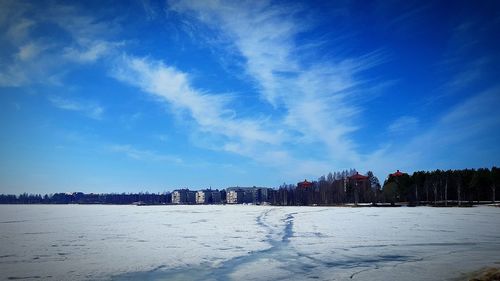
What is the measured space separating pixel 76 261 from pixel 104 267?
1.57 metres

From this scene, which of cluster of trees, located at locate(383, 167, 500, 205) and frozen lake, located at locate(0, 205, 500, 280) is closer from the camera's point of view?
frozen lake, located at locate(0, 205, 500, 280)

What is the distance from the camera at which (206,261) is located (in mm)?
13602

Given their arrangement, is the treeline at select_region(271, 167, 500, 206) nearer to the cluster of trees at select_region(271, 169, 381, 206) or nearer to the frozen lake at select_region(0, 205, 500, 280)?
the cluster of trees at select_region(271, 169, 381, 206)

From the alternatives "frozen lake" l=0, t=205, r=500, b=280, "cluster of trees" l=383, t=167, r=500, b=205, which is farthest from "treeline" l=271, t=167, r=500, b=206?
"frozen lake" l=0, t=205, r=500, b=280

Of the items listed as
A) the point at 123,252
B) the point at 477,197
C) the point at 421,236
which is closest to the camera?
the point at 123,252

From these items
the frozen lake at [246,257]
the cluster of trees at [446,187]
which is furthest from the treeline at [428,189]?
the frozen lake at [246,257]

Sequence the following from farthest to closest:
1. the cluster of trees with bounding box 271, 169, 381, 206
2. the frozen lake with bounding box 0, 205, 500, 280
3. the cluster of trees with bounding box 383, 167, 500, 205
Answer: the cluster of trees with bounding box 271, 169, 381, 206 → the cluster of trees with bounding box 383, 167, 500, 205 → the frozen lake with bounding box 0, 205, 500, 280

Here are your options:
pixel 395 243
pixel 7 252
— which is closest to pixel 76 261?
pixel 7 252

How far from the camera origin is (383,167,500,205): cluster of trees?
280ft

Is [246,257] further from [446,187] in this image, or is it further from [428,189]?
[428,189]

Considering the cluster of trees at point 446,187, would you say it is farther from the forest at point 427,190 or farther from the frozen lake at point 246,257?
the frozen lake at point 246,257

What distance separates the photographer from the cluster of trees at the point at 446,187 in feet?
280

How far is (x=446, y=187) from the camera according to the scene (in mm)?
82625

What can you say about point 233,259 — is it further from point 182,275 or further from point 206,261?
point 182,275
